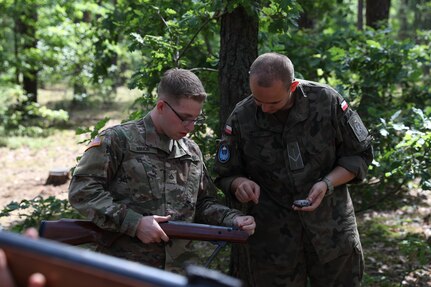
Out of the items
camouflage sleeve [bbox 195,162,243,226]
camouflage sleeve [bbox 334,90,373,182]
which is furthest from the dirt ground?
camouflage sleeve [bbox 334,90,373,182]

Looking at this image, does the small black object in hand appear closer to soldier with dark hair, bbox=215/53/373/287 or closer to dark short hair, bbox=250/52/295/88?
soldier with dark hair, bbox=215/53/373/287

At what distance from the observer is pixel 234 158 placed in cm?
349

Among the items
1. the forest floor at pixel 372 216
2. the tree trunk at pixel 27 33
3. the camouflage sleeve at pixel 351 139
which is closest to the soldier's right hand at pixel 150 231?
the camouflage sleeve at pixel 351 139

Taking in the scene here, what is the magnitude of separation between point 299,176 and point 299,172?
2 centimetres

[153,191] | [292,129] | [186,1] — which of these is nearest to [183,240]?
[153,191]

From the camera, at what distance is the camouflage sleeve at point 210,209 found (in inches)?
124

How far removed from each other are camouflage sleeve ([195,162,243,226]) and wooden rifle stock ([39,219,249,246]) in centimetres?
13

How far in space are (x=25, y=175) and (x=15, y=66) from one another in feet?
12.5

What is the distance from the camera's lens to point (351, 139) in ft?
11.2

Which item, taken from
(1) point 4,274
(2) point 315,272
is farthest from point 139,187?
(1) point 4,274

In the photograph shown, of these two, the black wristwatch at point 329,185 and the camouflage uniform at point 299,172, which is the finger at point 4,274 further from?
the black wristwatch at point 329,185

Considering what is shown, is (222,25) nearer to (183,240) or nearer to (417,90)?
(183,240)

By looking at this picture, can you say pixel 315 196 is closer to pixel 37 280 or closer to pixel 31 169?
pixel 37 280

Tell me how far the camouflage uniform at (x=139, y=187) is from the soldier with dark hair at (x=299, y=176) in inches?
13.6
